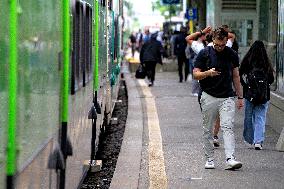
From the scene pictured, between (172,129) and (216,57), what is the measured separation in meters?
4.86

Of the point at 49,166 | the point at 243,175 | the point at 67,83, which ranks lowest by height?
the point at 243,175

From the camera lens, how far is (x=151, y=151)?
1173 centimetres

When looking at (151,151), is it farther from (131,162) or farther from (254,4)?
(254,4)

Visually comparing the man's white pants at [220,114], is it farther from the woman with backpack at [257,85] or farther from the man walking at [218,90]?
the woman with backpack at [257,85]

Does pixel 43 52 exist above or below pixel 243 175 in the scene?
above

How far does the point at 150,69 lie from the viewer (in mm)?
26766

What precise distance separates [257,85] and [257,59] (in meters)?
0.34

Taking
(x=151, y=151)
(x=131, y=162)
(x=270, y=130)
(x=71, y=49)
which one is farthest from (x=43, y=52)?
(x=270, y=130)

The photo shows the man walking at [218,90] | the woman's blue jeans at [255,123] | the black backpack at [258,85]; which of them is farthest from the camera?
the woman's blue jeans at [255,123]

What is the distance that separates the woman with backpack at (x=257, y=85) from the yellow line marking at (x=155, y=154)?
4.16ft

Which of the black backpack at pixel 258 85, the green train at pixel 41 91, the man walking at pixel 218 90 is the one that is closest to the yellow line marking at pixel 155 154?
the man walking at pixel 218 90

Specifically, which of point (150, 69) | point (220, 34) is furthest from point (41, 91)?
point (150, 69)

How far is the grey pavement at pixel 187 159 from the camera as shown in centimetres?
910

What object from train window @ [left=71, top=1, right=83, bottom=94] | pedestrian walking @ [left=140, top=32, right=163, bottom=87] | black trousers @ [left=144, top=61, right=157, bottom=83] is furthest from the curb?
pedestrian walking @ [left=140, top=32, right=163, bottom=87]
